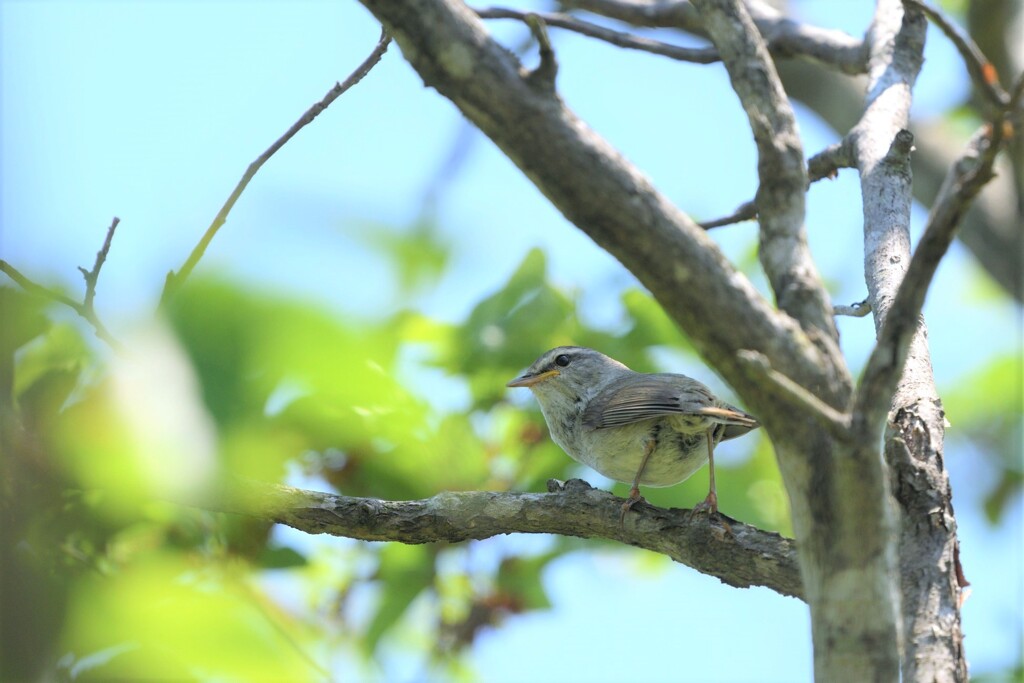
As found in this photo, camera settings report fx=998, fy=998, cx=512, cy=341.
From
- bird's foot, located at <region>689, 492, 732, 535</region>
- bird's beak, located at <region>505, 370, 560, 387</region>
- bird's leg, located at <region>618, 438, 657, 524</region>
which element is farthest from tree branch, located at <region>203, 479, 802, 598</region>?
bird's beak, located at <region>505, 370, 560, 387</region>

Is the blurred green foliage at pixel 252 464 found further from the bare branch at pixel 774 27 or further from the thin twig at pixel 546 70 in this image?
the bare branch at pixel 774 27

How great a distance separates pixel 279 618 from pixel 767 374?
1.36 m

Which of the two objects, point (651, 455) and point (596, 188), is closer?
point (596, 188)

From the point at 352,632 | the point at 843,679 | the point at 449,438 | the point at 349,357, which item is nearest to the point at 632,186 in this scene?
the point at 349,357

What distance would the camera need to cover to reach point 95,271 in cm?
303

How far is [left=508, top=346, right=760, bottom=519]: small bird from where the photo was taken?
192 inches

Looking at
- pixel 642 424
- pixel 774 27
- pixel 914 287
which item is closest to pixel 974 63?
Answer: pixel 914 287

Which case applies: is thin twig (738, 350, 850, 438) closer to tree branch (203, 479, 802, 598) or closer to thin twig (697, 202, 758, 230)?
tree branch (203, 479, 802, 598)

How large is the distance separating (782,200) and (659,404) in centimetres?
259

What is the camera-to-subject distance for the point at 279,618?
253 cm

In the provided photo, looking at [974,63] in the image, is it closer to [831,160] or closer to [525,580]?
[831,160]

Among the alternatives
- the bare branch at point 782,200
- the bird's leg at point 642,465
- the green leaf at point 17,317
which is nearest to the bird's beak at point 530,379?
the bird's leg at point 642,465

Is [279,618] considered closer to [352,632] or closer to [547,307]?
[352,632]

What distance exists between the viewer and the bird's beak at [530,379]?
17.7ft
